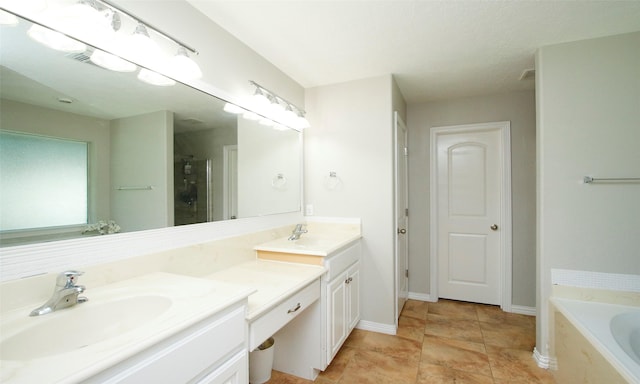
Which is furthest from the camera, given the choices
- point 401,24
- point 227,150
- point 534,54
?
point 534,54

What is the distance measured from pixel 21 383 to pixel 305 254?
4.41ft

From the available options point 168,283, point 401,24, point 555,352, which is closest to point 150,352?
point 168,283

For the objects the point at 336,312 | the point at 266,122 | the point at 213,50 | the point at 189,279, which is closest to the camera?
the point at 189,279

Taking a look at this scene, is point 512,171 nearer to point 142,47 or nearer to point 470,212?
point 470,212

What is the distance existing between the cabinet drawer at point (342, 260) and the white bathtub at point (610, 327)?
54.6 inches

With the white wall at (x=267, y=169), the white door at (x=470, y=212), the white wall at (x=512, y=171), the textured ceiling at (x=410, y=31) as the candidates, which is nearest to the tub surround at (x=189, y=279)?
the white wall at (x=267, y=169)

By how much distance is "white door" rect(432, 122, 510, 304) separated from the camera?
115 inches

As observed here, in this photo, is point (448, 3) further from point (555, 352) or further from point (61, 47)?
point (555, 352)

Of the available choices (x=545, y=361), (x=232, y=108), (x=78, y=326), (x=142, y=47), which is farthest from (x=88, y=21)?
(x=545, y=361)

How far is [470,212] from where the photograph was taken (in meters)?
3.03

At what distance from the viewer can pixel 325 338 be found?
5.75ft

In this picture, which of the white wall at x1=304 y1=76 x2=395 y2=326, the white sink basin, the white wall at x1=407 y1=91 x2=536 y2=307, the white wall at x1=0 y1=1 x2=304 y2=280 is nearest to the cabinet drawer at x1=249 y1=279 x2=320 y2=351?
the white sink basin

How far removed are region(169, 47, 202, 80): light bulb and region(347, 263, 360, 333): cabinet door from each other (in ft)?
5.56

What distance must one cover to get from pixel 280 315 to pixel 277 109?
1.54 meters
